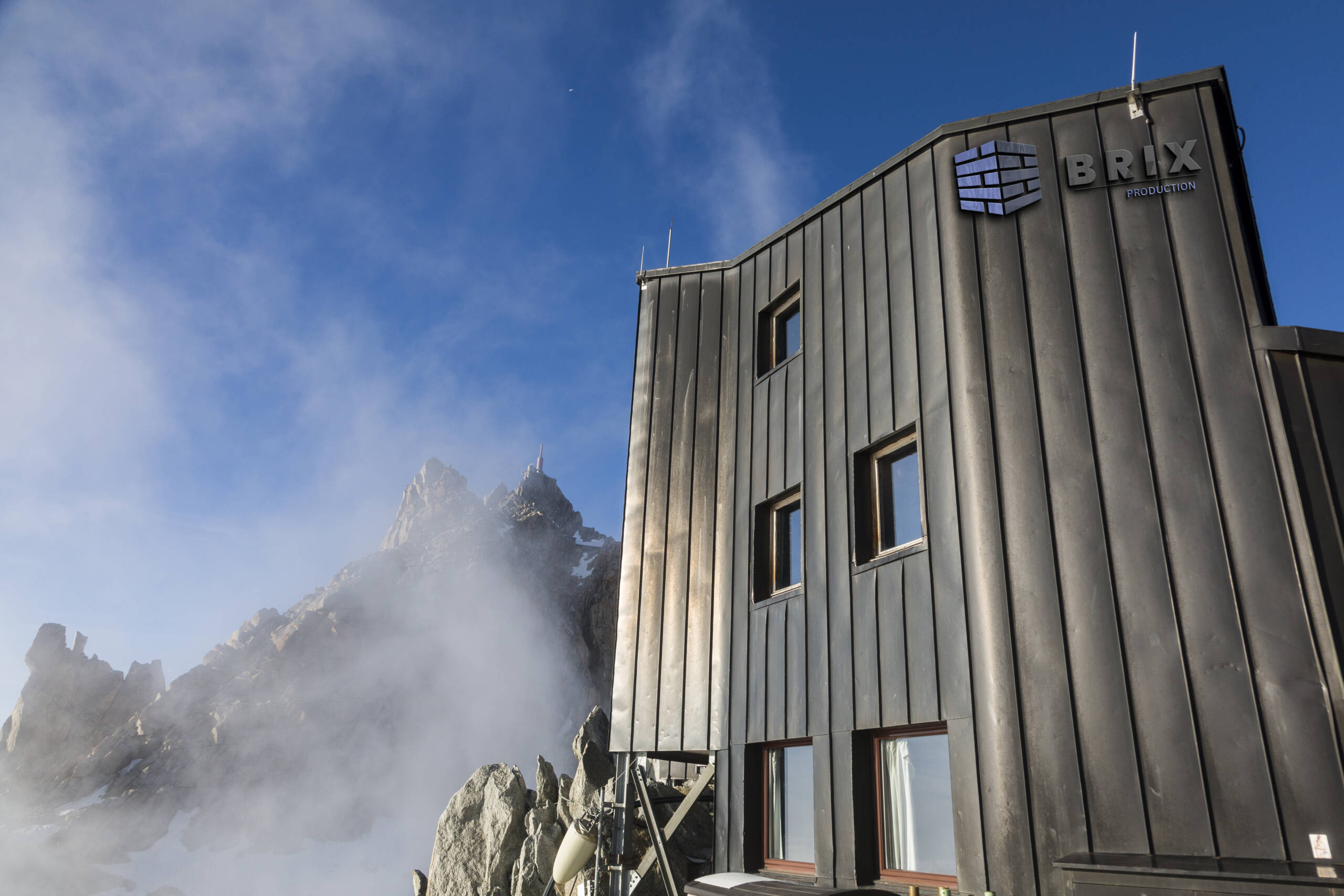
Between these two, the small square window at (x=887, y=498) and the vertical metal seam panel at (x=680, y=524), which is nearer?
the small square window at (x=887, y=498)

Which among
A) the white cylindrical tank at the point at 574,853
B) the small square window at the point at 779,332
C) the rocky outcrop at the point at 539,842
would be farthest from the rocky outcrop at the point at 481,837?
the small square window at the point at 779,332

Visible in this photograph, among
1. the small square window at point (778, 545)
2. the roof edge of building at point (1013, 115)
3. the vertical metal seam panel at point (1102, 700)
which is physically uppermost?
the roof edge of building at point (1013, 115)

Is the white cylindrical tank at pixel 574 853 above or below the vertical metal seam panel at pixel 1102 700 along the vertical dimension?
below

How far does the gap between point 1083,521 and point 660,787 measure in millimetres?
8361

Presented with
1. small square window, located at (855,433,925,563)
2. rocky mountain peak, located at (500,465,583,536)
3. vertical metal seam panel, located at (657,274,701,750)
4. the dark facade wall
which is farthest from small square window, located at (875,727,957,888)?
rocky mountain peak, located at (500,465,583,536)

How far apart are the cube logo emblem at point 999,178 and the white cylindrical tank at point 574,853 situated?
358 inches

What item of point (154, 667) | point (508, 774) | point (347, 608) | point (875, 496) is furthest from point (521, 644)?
point (875, 496)

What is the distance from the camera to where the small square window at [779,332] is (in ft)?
31.9

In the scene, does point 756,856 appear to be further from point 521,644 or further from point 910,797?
point 521,644

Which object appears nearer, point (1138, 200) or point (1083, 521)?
point (1083, 521)

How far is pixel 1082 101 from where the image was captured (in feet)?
23.0

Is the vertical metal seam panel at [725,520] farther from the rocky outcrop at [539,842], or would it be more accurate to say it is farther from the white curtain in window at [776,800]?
the rocky outcrop at [539,842]

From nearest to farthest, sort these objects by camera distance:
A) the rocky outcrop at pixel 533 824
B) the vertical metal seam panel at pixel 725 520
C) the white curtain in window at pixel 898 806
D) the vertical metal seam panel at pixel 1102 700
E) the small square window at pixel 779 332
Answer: the vertical metal seam panel at pixel 1102 700 → the white curtain in window at pixel 898 806 → the vertical metal seam panel at pixel 725 520 → the small square window at pixel 779 332 → the rocky outcrop at pixel 533 824

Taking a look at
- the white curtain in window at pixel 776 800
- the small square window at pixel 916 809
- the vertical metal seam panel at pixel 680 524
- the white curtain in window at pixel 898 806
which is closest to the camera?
the small square window at pixel 916 809
